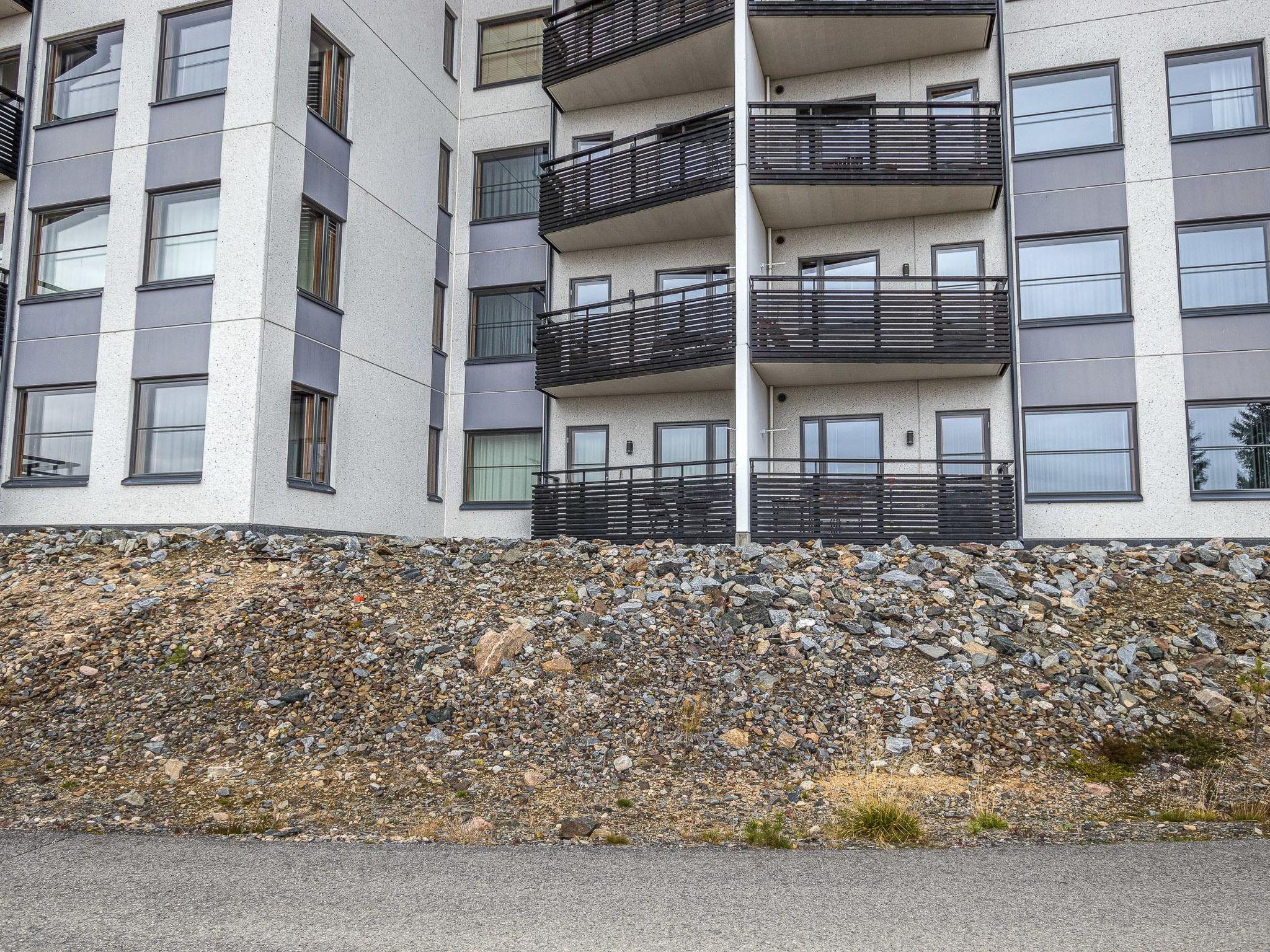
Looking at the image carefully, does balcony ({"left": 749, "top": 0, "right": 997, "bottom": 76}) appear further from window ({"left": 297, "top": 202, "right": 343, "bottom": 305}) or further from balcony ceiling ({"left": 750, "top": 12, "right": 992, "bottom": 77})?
window ({"left": 297, "top": 202, "right": 343, "bottom": 305})

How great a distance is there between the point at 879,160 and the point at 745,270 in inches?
128

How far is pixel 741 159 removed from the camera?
17516 mm

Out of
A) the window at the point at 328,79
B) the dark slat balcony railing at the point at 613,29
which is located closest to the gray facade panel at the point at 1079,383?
the dark slat balcony railing at the point at 613,29

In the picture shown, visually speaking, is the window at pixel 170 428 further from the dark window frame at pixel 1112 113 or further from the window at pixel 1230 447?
the window at pixel 1230 447

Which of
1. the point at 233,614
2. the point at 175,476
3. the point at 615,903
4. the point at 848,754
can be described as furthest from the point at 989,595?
the point at 175,476

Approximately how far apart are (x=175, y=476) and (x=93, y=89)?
8.09m

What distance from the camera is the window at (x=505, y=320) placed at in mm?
Result: 21219

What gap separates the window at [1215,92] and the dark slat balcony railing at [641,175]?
8327 mm

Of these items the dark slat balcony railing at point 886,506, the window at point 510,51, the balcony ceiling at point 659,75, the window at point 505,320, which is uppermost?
the window at point 510,51

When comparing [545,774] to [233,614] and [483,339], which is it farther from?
[483,339]

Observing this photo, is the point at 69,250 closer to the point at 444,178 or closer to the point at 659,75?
the point at 444,178

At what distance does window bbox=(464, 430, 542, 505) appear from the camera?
2073 centimetres

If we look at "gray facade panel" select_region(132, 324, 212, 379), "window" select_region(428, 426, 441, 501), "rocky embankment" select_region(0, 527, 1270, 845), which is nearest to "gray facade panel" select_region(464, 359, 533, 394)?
"window" select_region(428, 426, 441, 501)

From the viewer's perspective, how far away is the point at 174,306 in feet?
53.3
